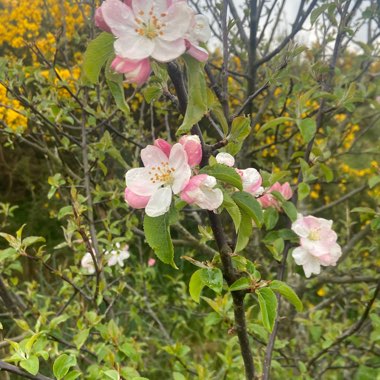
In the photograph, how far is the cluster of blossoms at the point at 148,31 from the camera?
664 millimetres

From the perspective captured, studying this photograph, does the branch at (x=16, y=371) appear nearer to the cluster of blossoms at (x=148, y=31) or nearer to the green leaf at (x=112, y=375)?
the green leaf at (x=112, y=375)

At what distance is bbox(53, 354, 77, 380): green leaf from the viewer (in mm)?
920

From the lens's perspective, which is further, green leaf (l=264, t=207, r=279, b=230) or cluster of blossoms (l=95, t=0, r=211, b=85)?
green leaf (l=264, t=207, r=279, b=230)

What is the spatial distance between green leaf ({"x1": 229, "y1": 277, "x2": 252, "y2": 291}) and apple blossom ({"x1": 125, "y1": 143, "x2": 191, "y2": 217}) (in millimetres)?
208

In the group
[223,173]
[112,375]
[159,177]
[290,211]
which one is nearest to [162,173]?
[159,177]

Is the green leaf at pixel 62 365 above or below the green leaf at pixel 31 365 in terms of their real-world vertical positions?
below

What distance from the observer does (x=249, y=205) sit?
821 mm

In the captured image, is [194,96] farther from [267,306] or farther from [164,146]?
[267,306]

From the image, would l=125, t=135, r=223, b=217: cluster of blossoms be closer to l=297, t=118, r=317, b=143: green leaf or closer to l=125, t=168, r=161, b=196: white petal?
l=125, t=168, r=161, b=196: white petal

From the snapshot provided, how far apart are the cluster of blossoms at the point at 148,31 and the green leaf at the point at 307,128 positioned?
65cm

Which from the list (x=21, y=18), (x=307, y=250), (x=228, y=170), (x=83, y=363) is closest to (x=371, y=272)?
(x=307, y=250)

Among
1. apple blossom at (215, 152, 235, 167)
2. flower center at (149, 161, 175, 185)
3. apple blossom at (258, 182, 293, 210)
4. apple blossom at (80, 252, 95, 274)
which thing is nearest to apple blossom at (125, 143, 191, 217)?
flower center at (149, 161, 175, 185)

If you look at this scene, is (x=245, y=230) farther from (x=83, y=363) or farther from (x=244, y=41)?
(x=83, y=363)

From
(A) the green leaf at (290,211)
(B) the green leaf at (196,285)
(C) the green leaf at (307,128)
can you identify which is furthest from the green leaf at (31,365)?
(C) the green leaf at (307,128)
